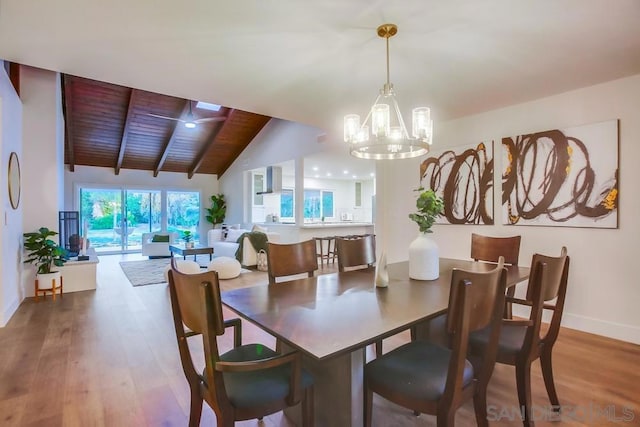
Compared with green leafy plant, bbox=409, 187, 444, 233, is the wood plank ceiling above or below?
above

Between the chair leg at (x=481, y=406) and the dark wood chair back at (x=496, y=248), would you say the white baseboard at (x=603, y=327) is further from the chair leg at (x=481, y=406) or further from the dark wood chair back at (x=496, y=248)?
the chair leg at (x=481, y=406)

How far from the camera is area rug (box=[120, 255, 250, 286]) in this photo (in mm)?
5334

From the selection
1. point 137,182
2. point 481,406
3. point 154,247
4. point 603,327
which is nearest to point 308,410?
point 481,406

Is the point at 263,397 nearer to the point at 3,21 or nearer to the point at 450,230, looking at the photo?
the point at 3,21

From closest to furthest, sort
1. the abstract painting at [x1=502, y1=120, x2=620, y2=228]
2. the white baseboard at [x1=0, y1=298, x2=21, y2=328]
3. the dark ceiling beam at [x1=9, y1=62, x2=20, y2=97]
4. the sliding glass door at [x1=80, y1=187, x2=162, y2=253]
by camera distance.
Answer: the abstract painting at [x1=502, y1=120, x2=620, y2=228]
the white baseboard at [x1=0, y1=298, x2=21, y2=328]
the dark ceiling beam at [x1=9, y1=62, x2=20, y2=97]
the sliding glass door at [x1=80, y1=187, x2=162, y2=253]

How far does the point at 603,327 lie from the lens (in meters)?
3.03

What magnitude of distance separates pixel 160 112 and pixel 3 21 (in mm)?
5305

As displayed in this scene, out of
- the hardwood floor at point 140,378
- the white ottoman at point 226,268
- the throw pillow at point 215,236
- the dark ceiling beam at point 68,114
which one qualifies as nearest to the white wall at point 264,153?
the throw pillow at point 215,236

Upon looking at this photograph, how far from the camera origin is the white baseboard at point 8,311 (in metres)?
3.21

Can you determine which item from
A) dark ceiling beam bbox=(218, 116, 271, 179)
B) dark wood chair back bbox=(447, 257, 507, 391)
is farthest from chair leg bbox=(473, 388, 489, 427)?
dark ceiling beam bbox=(218, 116, 271, 179)

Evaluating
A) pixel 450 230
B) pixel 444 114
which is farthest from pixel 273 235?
pixel 444 114

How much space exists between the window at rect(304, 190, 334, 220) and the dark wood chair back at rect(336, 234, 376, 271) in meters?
8.19

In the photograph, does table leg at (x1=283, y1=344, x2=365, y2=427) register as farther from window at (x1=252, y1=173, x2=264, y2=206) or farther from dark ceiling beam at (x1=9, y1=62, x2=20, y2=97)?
window at (x1=252, y1=173, x2=264, y2=206)

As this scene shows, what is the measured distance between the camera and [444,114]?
3996mm
